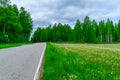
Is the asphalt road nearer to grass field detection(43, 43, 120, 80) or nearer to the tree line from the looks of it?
grass field detection(43, 43, 120, 80)

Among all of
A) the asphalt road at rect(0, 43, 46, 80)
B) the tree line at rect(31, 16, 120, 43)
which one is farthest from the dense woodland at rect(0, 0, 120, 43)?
the asphalt road at rect(0, 43, 46, 80)

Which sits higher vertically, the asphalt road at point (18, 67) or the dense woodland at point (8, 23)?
the dense woodland at point (8, 23)

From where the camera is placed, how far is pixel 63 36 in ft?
494

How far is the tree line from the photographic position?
121m

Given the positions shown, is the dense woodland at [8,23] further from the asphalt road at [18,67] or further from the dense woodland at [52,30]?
the asphalt road at [18,67]

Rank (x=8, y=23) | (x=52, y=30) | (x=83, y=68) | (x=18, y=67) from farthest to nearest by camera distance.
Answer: (x=52, y=30)
(x=8, y=23)
(x=18, y=67)
(x=83, y=68)

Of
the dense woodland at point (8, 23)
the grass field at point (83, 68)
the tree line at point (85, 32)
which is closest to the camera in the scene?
the grass field at point (83, 68)

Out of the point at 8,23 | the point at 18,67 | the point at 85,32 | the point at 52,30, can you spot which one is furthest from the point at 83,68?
the point at 52,30

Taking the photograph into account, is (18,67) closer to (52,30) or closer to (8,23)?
(8,23)

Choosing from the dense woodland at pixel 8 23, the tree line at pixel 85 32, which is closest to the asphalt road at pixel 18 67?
the dense woodland at pixel 8 23

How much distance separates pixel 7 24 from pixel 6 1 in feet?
25.7

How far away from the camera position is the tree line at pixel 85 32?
398ft

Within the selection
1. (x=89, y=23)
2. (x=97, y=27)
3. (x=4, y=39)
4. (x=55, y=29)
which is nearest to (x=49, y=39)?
(x=55, y=29)

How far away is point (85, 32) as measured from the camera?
123m
